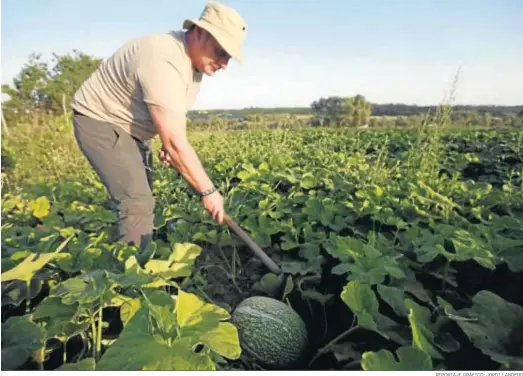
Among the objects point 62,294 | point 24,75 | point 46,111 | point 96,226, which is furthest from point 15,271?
point 46,111

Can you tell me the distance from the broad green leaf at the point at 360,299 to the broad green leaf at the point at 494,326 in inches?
9.9

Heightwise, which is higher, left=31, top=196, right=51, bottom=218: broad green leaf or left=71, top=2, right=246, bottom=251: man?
left=71, top=2, right=246, bottom=251: man

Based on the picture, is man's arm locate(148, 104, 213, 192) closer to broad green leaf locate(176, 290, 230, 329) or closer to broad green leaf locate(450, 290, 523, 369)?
broad green leaf locate(176, 290, 230, 329)

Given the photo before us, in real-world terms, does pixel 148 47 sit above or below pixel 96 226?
above

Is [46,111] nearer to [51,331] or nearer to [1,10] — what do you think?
[1,10]

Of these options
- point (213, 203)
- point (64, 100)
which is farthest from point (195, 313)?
point (64, 100)

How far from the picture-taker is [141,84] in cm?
240

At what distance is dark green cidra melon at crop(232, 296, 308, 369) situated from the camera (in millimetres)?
1951

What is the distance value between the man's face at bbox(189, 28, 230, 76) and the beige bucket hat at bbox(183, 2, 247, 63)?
0.09m

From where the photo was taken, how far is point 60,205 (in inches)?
131

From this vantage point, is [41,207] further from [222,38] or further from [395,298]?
[395,298]

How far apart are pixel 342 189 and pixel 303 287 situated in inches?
47.8

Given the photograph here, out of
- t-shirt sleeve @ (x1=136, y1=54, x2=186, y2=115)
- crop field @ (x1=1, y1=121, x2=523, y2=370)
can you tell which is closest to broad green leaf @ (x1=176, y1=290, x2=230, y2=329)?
crop field @ (x1=1, y1=121, x2=523, y2=370)

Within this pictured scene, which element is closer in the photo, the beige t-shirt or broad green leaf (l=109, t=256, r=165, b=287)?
broad green leaf (l=109, t=256, r=165, b=287)
